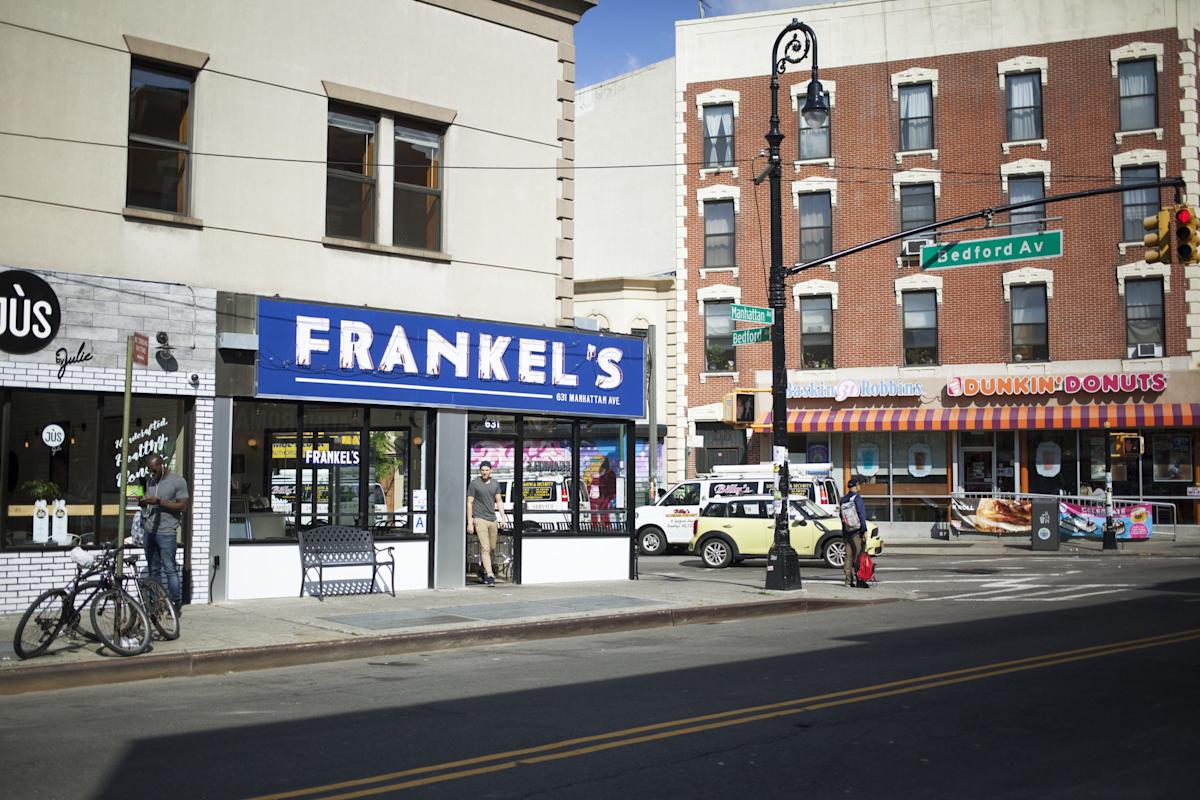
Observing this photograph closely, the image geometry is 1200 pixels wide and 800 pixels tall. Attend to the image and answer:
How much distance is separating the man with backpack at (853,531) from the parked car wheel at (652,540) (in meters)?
9.69

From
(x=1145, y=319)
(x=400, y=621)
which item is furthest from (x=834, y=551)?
(x=1145, y=319)

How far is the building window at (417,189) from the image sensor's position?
17.9 metres

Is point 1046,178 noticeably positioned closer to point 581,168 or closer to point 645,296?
point 645,296

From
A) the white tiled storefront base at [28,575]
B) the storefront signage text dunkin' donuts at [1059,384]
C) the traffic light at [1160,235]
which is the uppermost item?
the traffic light at [1160,235]

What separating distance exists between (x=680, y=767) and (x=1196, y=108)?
3531 cm

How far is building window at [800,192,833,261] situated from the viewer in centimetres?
3912

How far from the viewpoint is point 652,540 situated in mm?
29469

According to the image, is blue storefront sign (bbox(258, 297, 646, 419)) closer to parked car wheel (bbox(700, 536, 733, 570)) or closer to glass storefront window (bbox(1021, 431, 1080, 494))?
parked car wheel (bbox(700, 536, 733, 570))

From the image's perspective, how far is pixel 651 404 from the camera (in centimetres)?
3189

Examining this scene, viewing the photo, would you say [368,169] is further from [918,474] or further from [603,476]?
[918,474]

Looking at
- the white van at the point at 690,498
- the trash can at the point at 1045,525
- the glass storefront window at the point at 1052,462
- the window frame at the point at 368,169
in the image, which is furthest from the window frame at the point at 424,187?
the glass storefront window at the point at 1052,462

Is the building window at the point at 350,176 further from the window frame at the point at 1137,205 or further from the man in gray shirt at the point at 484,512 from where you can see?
the window frame at the point at 1137,205

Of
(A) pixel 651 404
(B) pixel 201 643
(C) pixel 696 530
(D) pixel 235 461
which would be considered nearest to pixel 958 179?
(A) pixel 651 404

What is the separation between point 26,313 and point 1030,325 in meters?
30.9
